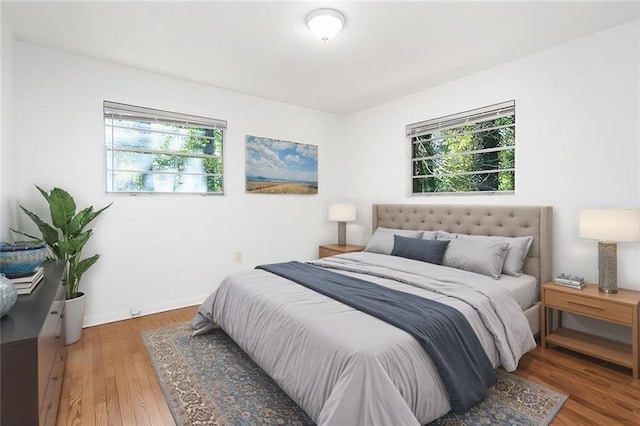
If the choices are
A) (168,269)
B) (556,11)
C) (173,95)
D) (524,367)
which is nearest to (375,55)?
(556,11)

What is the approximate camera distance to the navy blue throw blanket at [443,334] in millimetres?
1596

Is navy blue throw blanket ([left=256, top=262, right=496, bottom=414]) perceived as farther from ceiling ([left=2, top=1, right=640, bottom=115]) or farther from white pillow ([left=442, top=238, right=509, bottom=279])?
ceiling ([left=2, top=1, right=640, bottom=115])

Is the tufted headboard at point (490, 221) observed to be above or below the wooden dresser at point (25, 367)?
above

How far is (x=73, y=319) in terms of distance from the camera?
2.73 metres

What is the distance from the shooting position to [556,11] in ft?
7.66

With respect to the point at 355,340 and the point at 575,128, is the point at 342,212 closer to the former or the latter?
the point at 575,128

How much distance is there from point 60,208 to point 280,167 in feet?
8.17

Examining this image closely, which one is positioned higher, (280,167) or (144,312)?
(280,167)

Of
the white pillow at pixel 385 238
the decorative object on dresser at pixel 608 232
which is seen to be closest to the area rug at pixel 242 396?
the decorative object on dresser at pixel 608 232

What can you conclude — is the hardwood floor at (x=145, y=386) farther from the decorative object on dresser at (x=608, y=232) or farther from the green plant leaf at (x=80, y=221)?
the green plant leaf at (x=80, y=221)

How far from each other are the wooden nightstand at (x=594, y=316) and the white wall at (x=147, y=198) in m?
3.00

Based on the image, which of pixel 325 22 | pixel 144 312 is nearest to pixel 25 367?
pixel 144 312

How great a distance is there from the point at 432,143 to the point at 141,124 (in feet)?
11.3

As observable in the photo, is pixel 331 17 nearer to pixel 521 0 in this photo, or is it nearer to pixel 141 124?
pixel 521 0
